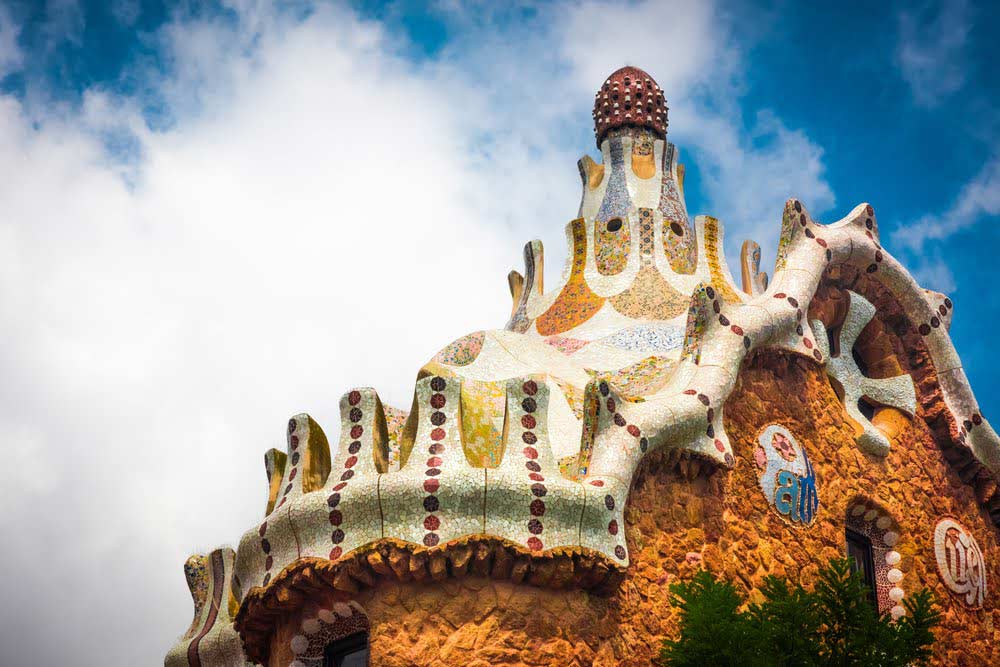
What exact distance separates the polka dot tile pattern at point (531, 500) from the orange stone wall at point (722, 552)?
30 centimetres

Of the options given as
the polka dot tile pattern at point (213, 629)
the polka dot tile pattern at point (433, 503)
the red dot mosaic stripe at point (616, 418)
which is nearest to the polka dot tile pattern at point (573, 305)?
the red dot mosaic stripe at point (616, 418)

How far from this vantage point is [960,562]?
33.3 feet

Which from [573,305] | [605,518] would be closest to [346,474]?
[605,518]

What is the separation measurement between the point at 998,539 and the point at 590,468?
414cm

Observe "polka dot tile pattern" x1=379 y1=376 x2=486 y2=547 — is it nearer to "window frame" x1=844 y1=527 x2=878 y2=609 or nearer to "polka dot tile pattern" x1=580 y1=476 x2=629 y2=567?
"polka dot tile pattern" x1=580 y1=476 x2=629 y2=567

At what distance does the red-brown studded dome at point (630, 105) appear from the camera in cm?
1228

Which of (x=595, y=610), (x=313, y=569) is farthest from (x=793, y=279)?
(x=313, y=569)

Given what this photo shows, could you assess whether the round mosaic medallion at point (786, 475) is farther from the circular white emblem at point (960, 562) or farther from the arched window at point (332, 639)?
the arched window at point (332, 639)

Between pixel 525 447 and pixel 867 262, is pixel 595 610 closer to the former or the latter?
pixel 525 447

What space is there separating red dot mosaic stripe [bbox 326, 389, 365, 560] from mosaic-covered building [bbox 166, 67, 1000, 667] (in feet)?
0.05

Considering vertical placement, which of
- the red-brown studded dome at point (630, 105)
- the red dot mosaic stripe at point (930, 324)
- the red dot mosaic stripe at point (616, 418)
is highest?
the red-brown studded dome at point (630, 105)

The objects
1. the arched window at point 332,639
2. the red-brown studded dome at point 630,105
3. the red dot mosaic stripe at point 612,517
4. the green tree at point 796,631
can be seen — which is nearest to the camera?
the green tree at point 796,631

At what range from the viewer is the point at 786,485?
9266mm

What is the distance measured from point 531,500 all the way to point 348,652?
145 cm
